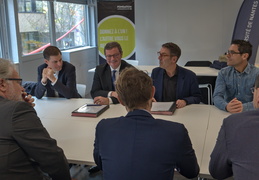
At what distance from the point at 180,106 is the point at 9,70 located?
1549 millimetres

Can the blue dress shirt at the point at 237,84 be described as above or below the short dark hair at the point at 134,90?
below

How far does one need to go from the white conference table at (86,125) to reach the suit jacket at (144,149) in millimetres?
327

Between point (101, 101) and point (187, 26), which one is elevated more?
point (187, 26)

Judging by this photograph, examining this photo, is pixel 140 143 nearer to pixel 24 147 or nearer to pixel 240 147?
pixel 240 147

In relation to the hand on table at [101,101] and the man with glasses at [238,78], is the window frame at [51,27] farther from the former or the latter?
the man with glasses at [238,78]

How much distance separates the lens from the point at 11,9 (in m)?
4.57

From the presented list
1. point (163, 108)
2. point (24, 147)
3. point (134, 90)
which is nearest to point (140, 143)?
point (134, 90)

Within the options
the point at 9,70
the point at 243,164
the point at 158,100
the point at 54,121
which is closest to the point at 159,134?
the point at 243,164

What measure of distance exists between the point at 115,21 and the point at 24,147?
5.35 metres

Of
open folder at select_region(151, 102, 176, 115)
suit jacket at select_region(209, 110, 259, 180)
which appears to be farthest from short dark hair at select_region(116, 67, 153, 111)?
open folder at select_region(151, 102, 176, 115)

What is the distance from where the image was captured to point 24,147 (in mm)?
1442

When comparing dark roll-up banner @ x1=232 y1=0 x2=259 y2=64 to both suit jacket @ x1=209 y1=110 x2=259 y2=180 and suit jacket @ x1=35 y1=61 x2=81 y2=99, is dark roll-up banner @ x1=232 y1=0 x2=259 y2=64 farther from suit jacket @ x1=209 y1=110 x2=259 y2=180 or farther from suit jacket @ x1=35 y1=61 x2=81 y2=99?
suit jacket @ x1=209 y1=110 x2=259 y2=180

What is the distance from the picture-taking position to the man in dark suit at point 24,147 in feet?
4.58

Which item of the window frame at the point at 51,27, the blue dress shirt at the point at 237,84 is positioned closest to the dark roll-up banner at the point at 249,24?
the blue dress shirt at the point at 237,84
